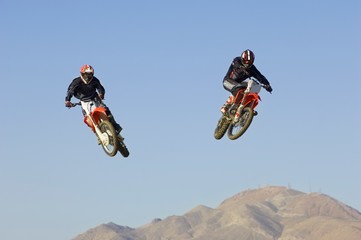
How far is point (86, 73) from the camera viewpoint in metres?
33.4

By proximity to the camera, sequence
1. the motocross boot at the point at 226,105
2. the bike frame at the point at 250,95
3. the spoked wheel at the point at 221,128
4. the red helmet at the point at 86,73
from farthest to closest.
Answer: the spoked wheel at the point at 221,128 → the motocross boot at the point at 226,105 → the bike frame at the point at 250,95 → the red helmet at the point at 86,73

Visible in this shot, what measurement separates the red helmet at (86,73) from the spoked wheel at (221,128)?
7.74 meters

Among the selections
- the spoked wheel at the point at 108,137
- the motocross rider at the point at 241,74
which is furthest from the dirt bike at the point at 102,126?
the motocross rider at the point at 241,74

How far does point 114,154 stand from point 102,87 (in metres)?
3.06

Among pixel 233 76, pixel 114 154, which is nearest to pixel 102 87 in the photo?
pixel 114 154

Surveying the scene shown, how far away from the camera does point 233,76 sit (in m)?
36.1

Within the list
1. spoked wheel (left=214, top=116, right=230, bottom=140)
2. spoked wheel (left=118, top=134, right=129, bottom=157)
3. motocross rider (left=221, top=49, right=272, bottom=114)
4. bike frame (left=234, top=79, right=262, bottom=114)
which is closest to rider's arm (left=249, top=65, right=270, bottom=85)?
motocross rider (left=221, top=49, right=272, bottom=114)

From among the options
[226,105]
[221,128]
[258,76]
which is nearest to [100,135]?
[226,105]

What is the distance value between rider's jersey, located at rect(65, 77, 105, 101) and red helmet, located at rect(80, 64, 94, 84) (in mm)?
191

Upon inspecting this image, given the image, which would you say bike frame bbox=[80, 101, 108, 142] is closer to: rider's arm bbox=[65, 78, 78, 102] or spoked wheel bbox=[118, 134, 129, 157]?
spoked wheel bbox=[118, 134, 129, 157]

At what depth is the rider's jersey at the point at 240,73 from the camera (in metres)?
35.3

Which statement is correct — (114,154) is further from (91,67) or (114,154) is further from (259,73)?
(259,73)

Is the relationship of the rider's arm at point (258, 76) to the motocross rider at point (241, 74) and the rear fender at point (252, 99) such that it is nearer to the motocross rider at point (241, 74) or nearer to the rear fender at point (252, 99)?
the motocross rider at point (241, 74)

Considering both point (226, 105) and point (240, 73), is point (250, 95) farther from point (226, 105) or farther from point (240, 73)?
point (226, 105)
